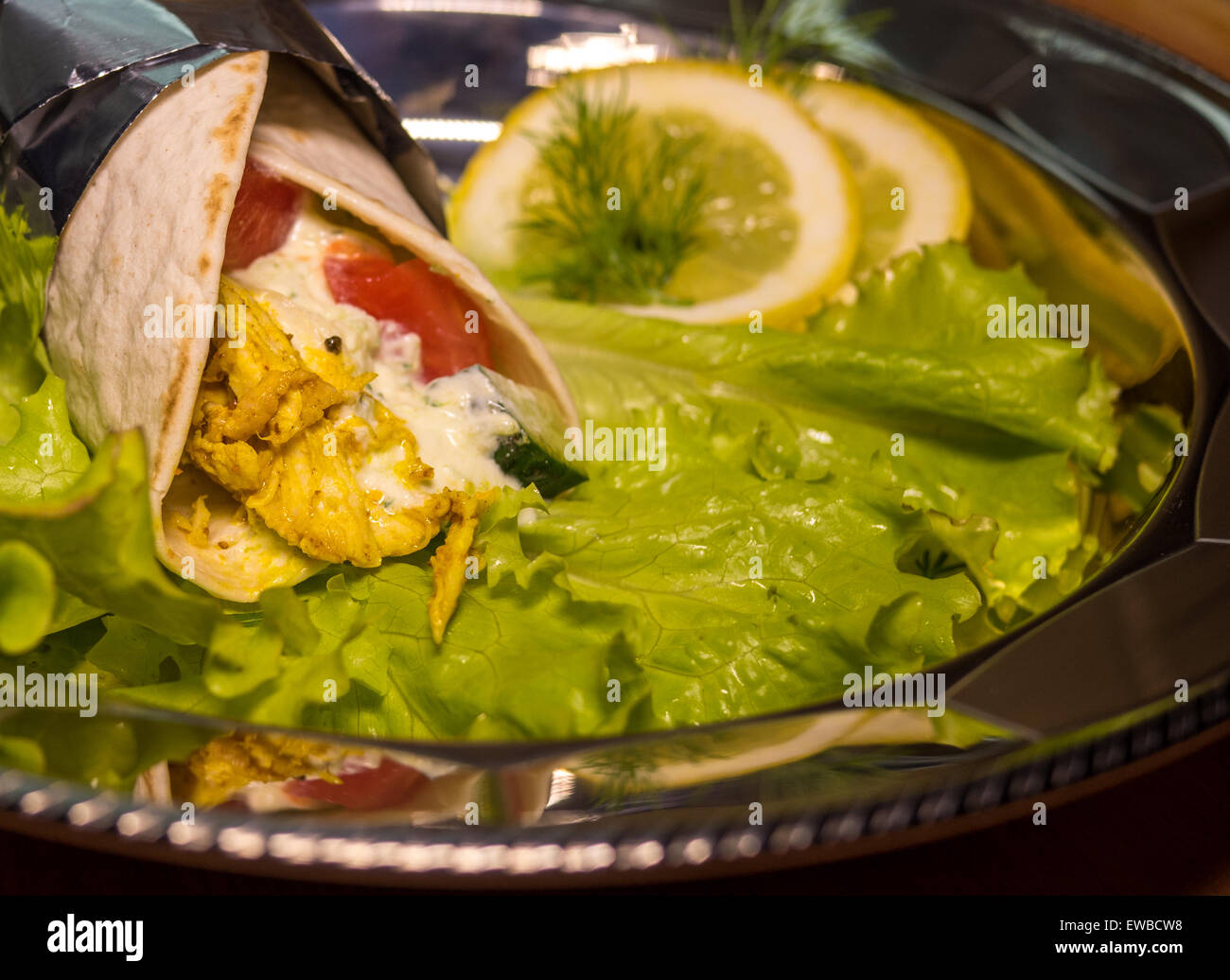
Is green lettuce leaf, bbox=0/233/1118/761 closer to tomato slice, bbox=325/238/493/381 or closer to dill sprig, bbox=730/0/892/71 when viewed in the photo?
tomato slice, bbox=325/238/493/381

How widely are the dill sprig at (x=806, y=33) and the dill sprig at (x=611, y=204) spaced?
1.54 ft

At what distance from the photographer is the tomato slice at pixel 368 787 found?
1109mm

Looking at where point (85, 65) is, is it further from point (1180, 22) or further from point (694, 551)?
point (1180, 22)

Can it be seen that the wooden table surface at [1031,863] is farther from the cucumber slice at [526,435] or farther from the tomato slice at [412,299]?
the tomato slice at [412,299]

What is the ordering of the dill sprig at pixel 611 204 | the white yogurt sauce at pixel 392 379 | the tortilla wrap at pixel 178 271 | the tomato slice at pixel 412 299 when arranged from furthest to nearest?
the dill sprig at pixel 611 204
the tomato slice at pixel 412 299
the white yogurt sauce at pixel 392 379
the tortilla wrap at pixel 178 271

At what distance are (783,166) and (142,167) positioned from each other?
1.40 m

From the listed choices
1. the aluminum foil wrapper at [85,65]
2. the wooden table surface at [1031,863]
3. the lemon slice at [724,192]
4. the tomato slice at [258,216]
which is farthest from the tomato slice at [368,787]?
the lemon slice at [724,192]

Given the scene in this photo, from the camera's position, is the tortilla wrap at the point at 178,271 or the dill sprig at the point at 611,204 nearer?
the tortilla wrap at the point at 178,271

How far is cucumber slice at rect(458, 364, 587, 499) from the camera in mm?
1681

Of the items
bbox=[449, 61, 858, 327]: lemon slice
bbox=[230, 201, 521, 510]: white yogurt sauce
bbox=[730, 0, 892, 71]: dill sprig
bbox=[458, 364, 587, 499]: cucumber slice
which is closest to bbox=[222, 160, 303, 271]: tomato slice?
bbox=[230, 201, 521, 510]: white yogurt sauce

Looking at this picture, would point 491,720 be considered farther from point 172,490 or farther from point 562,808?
point 172,490

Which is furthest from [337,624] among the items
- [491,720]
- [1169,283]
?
[1169,283]

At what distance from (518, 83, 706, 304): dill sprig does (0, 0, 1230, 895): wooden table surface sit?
1347 mm


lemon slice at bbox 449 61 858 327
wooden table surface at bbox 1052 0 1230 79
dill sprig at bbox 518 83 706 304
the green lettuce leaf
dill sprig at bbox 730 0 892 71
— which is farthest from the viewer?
wooden table surface at bbox 1052 0 1230 79
